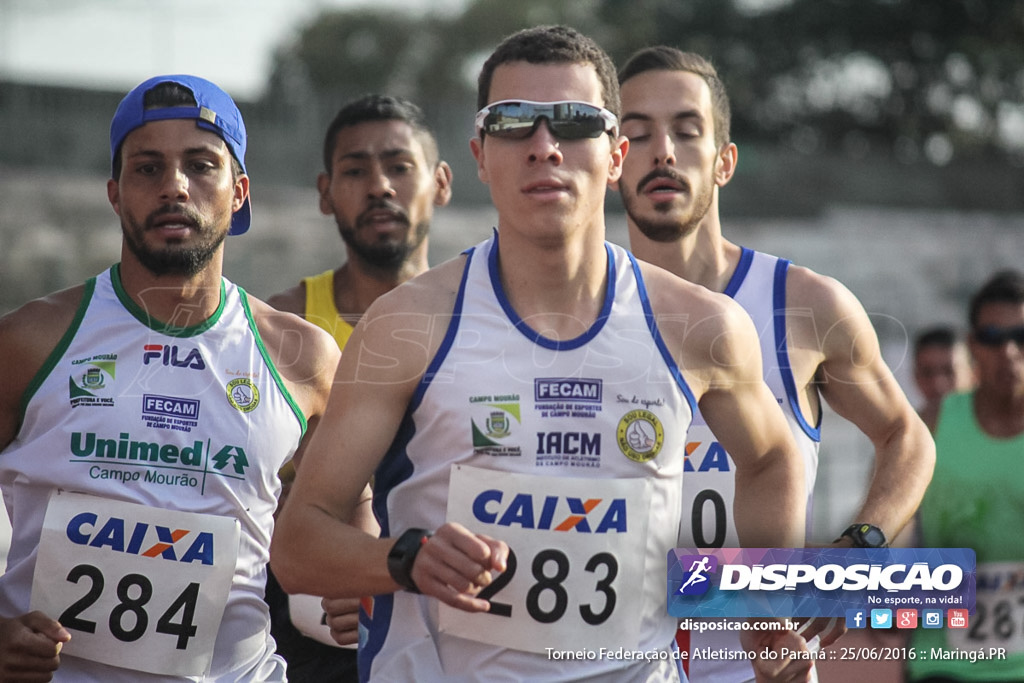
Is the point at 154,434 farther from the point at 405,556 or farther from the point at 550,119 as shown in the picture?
the point at 550,119

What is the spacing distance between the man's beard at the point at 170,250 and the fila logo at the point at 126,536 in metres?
0.81

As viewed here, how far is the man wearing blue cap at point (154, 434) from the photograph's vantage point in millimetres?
3525

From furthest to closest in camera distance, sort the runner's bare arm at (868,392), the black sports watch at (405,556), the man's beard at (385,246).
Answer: the man's beard at (385,246) < the runner's bare arm at (868,392) < the black sports watch at (405,556)

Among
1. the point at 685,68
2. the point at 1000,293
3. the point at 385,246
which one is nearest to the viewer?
the point at 685,68

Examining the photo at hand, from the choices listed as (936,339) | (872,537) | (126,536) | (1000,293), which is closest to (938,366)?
(936,339)

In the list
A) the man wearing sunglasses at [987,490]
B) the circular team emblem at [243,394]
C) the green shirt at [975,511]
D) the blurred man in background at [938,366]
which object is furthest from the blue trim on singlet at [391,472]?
the blurred man in background at [938,366]

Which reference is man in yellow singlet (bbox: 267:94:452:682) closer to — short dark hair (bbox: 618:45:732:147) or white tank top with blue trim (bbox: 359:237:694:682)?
short dark hair (bbox: 618:45:732:147)

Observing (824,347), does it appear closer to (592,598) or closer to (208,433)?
(592,598)

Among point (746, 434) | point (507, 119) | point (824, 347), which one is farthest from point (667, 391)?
point (824, 347)

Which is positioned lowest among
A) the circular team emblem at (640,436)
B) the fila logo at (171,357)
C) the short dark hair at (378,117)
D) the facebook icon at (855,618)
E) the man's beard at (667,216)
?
the facebook icon at (855,618)

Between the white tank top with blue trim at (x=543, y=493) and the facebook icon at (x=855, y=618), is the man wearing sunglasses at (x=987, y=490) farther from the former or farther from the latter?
the white tank top with blue trim at (x=543, y=493)

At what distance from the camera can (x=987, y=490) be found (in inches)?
228

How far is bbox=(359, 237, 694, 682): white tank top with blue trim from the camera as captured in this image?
314 centimetres

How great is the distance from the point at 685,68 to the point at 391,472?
7.39 feet
